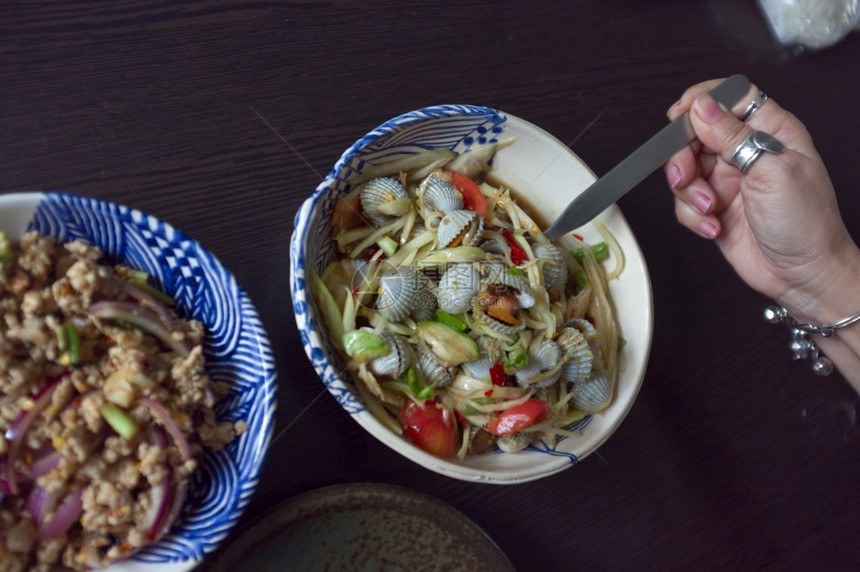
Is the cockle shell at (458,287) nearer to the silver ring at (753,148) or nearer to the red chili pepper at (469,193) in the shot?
the red chili pepper at (469,193)

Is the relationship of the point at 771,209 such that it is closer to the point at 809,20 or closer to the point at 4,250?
the point at 809,20

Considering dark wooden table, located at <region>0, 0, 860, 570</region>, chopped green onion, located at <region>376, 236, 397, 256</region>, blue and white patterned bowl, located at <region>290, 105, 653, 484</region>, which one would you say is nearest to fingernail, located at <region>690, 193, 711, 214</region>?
dark wooden table, located at <region>0, 0, 860, 570</region>

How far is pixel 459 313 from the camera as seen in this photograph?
3.96 feet

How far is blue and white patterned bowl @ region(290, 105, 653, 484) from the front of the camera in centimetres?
103

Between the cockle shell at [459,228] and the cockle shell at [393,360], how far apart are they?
0.76 feet

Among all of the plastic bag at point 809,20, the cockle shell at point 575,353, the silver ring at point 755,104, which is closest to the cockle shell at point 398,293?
the cockle shell at point 575,353

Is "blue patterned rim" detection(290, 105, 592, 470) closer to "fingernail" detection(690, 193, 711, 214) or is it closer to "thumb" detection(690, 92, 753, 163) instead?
"thumb" detection(690, 92, 753, 163)

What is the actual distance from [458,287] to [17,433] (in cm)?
78

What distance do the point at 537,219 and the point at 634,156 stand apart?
0.26m

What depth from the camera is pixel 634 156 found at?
1.26 meters

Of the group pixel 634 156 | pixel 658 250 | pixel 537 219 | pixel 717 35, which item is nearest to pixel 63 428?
pixel 537 219

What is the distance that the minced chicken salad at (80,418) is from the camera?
→ 91 centimetres

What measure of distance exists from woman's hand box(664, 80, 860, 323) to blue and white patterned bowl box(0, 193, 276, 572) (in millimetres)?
1059

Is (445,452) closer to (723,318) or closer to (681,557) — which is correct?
(681,557)
